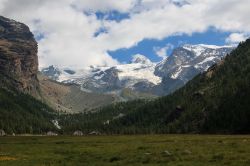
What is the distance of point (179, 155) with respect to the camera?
70188 millimetres

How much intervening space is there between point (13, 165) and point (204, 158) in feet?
88.9

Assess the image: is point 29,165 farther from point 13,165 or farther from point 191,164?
point 191,164

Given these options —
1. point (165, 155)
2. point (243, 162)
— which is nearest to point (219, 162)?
point (243, 162)

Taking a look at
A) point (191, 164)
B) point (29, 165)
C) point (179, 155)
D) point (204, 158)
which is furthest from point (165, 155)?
point (29, 165)

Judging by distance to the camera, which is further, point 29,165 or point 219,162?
point 29,165

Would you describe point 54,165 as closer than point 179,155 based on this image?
Yes

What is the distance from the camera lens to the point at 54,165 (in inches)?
2518

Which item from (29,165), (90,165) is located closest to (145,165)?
(90,165)

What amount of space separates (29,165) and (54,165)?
→ 12.1 ft

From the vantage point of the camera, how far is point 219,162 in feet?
192

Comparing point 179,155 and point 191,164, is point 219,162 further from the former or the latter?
point 179,155

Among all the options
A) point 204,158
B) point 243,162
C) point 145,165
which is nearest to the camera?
point 243,162

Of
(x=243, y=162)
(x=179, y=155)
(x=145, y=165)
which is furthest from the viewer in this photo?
(x=179, y=155)

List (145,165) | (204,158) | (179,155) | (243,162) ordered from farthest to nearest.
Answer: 1. (179,155)
2. (204,158)
3. (145,165)
4. (243,162)
